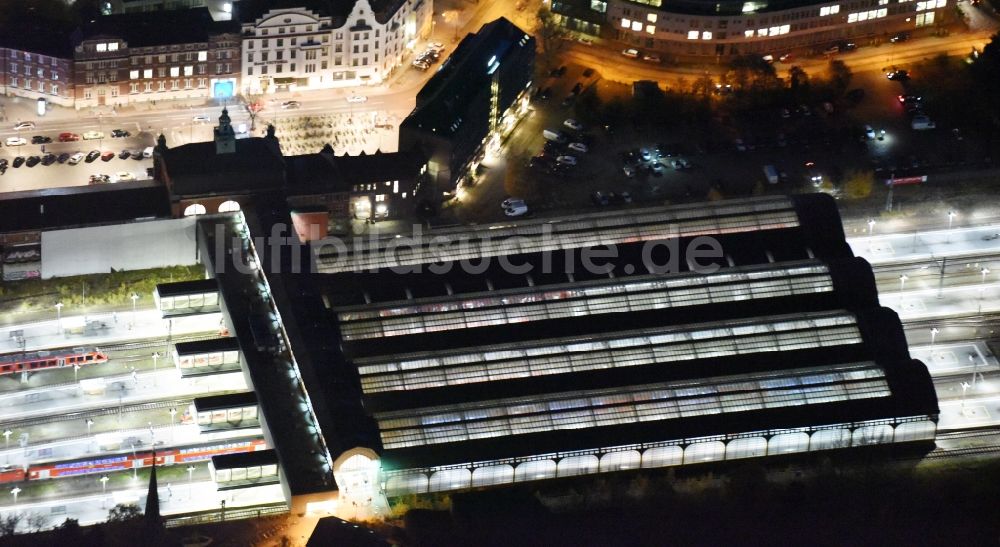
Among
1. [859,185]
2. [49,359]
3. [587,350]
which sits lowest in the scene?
[49,359]

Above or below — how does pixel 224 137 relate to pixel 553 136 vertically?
above

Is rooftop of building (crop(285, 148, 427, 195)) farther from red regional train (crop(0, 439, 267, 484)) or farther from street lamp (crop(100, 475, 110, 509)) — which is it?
street lamp (crop(100, 475, 110, 509))

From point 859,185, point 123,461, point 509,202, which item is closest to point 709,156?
point 859,185

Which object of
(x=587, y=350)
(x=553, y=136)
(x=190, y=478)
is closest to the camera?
(x=190, y=478)

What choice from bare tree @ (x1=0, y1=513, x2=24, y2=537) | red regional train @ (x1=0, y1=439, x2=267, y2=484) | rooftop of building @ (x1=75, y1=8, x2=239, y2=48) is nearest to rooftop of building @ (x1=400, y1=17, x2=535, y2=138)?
rooftop of building @ (x1=75, y1=8, x2=239, y2=48)

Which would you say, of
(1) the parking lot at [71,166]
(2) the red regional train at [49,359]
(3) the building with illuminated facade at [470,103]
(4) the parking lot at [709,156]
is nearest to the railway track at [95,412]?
(2) the red regional train at [49,359]

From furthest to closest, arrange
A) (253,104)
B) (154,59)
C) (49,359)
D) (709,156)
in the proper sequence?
(253,104), (154,59), (709,156), (49,359)

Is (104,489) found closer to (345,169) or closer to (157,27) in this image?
(345,169)
